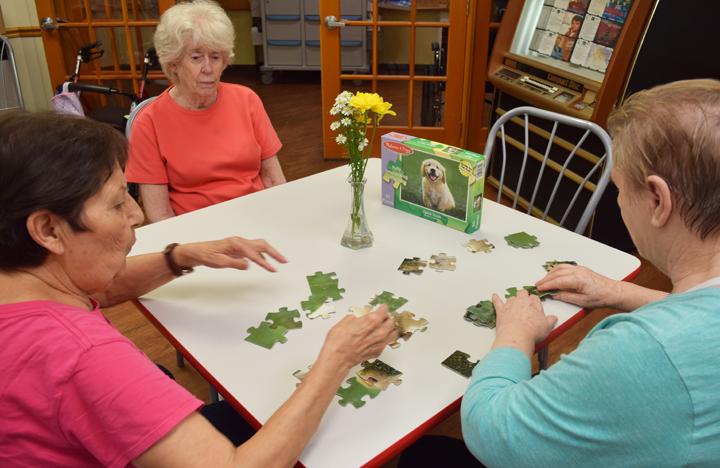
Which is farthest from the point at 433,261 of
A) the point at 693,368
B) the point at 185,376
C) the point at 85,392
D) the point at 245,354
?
the point at 185,376

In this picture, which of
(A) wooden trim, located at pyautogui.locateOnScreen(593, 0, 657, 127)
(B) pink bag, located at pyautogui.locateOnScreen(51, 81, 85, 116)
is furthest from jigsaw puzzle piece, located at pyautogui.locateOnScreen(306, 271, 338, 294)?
(B) pink bag, located at pyautogui.locateOnScreen(51, 81, 85, 116)

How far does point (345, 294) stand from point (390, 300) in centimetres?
12

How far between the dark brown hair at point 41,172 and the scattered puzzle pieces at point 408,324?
2.25 ft

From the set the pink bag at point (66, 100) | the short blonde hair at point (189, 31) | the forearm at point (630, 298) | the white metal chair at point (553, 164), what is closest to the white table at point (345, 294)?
the forearm at point (630, 298)

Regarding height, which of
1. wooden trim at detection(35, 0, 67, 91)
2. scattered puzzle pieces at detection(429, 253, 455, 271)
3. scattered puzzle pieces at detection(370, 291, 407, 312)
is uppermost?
wooden trim at detection(35, 0, 67, 91)

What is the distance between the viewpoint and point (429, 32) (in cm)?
480

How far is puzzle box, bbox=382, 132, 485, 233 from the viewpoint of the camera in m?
1.71

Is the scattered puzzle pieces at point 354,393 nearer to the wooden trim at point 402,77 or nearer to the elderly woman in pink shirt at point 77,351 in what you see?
the elderly woman in pink shirt at point 77,351

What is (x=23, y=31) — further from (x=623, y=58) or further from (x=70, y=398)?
(x=70, y=398)

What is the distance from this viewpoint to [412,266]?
61.8 inches

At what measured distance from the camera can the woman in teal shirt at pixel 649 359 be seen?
783mm

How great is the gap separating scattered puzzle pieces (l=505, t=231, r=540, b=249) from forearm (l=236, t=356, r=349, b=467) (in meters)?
0.82

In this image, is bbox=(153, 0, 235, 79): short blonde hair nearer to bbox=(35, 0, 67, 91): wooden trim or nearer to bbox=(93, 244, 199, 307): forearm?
bbox=(93, 244, 199, 307): forearm

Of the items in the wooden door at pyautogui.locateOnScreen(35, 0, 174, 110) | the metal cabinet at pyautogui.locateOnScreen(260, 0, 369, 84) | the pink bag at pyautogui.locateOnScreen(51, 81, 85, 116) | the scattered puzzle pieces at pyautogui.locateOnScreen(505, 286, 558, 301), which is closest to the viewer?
the scattered puzzle pieces at pyautogui.locateOnScreen(505, 286, 558, 301)
